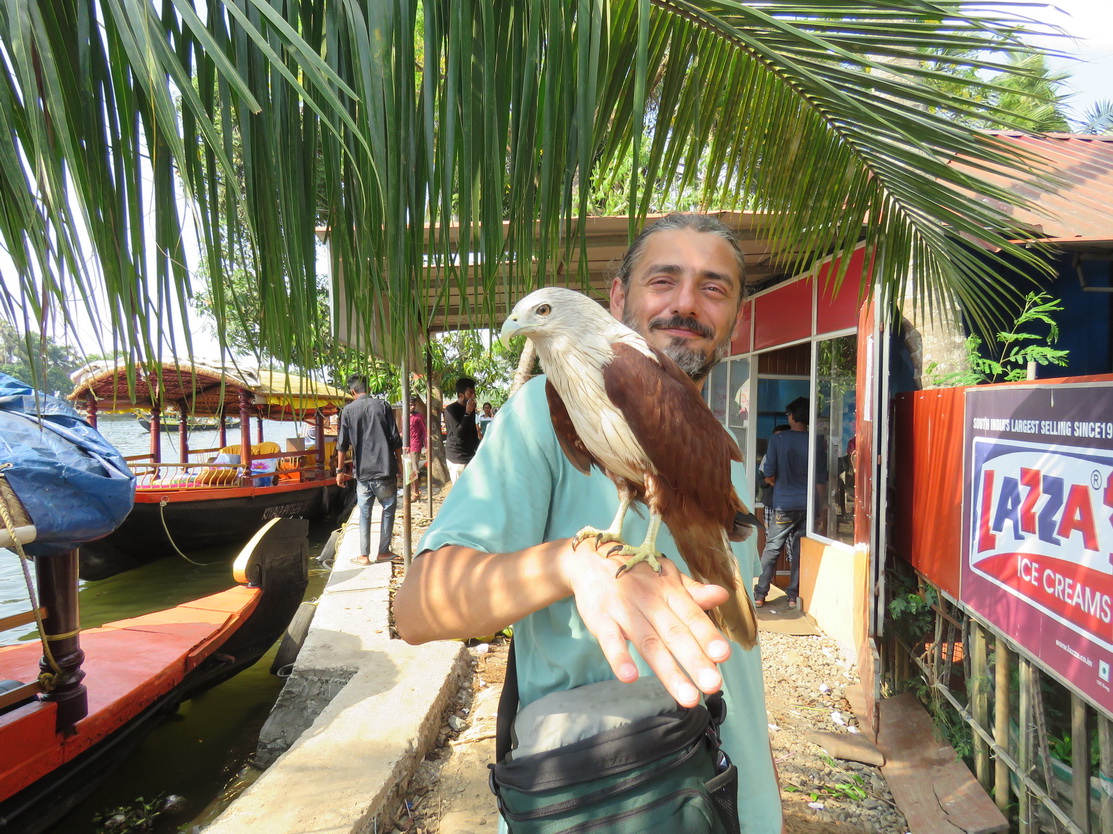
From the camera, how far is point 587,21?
0.94 metres

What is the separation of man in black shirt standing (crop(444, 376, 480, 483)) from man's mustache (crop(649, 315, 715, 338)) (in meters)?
7.98

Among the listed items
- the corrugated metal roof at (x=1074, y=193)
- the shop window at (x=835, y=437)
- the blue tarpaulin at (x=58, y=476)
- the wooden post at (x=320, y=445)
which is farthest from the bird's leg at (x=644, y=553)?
the wooden post at (x=320, y=445)

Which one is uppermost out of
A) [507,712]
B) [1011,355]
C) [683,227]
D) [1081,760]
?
[683,227]

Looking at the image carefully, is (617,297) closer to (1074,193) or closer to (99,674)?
(1074,193)

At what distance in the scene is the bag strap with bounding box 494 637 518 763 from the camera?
112 cm

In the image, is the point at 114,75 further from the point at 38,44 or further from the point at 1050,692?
the point at 1050,692

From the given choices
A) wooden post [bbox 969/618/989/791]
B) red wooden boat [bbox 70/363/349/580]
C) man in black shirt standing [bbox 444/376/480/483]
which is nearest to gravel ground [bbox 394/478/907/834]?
wooden post [bbox 969/618/989/791]

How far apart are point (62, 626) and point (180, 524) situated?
818cm

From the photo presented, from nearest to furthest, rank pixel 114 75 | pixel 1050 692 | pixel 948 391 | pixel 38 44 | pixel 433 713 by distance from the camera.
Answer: pixel 38 44
pixel 114 75
pixel 1050 692
pixel 948 391
pixel 433 713

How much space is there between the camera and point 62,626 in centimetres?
324

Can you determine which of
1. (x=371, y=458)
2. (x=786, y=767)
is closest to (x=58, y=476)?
(x=786, y=767)

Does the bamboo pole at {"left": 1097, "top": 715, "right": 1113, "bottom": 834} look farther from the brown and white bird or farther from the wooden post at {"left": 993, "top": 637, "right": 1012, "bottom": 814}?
the brown and white bird

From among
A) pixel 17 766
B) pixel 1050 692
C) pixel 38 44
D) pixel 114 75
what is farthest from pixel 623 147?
pixel 17 766

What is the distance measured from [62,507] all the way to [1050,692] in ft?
14.8
